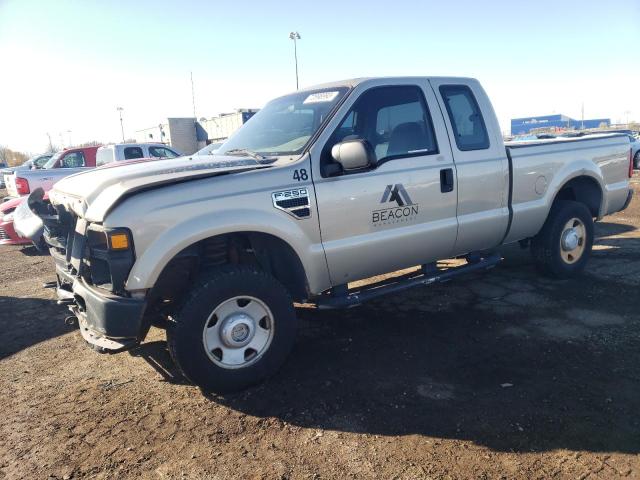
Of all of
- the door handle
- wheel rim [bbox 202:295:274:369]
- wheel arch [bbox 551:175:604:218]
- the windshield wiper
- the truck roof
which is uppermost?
the truck roof

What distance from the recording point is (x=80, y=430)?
3.11 meters

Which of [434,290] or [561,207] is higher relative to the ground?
[561,207]

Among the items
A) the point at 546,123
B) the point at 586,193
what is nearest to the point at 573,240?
the point at 586,193

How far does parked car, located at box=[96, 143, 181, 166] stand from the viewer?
42.3 ft

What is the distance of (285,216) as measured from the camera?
11.5ft

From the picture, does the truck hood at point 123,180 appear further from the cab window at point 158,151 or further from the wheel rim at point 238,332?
the cab window at point 158,151

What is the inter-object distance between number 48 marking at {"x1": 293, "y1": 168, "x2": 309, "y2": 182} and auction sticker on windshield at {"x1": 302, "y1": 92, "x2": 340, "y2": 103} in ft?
2.68

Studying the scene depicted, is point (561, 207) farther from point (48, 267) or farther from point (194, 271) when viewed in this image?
point (48, 267)

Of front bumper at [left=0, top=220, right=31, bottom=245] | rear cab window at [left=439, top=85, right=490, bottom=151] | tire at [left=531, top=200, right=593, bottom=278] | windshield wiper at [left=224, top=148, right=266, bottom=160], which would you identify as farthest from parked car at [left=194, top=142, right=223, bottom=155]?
front bumper at [left=0, top=220, right=31, bottom=245]

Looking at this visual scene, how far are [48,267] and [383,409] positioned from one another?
670 cm

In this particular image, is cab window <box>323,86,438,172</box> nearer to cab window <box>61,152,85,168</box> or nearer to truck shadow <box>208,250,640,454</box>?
truck shadow <box>208,250,640,454</box>

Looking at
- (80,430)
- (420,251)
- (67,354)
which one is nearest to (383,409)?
(420,251)

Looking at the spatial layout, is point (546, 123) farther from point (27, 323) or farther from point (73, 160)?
point (27, 323)

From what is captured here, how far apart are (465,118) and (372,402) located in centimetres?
282
